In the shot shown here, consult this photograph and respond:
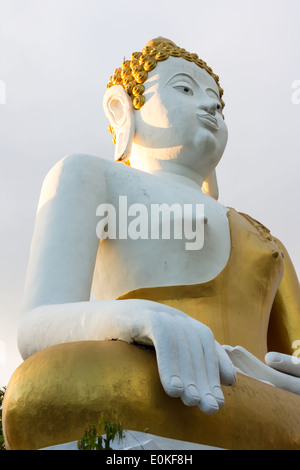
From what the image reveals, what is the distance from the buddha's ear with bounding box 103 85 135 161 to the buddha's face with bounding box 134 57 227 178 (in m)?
0.07

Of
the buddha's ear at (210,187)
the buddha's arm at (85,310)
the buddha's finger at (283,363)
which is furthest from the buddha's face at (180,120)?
the buddha's finger at (283,363)

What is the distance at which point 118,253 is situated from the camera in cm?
523

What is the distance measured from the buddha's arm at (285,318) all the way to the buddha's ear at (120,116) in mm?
1609

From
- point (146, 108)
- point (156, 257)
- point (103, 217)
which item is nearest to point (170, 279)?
point (156, 257)

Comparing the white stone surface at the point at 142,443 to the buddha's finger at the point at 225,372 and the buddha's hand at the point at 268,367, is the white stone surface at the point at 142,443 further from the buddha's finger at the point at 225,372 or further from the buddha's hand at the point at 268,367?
the buddha's hand at the point at 268,367

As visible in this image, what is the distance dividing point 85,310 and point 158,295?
1.03 meters

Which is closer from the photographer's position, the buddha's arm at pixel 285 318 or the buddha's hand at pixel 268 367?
the buddha's hand at pixel 268 367

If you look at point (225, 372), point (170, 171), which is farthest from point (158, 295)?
point (225, 372)

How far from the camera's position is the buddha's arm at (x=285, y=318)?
5863 millimetres

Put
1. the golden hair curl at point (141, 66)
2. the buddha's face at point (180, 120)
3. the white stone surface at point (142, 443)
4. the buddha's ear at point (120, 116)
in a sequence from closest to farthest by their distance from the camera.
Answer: the white stone surface at point (142, 443)
the buddha's face at point (180, 120)
the buddha's ear at point (120, 116)
the golden hair curl at point (141, 66)

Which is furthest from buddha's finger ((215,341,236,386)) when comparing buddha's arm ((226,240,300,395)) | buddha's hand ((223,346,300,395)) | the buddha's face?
the buddha's face

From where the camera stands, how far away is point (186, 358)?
359 centimetres

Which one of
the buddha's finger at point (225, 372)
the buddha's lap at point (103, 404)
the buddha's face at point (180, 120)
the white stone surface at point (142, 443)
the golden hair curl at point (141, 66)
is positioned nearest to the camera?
the white stone surface at point (142, 443)

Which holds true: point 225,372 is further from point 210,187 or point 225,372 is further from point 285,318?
point 210,187
